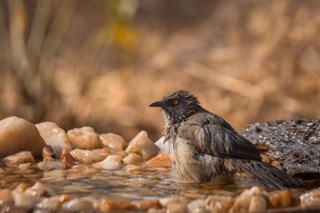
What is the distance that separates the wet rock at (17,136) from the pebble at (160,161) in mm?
702

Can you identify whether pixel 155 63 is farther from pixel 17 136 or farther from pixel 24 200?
pixel 24 200

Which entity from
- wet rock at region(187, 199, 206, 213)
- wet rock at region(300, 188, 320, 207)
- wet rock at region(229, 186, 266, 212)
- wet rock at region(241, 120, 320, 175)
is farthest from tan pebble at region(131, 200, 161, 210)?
wet rock at region(241, 120, 320, 175)

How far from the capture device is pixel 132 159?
5.18 metres

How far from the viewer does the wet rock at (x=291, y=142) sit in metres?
4.75

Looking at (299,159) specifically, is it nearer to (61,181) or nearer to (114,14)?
(61,181)

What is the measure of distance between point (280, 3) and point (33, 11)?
4338mm

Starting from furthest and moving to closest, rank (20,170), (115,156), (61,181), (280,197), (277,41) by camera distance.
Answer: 1. (277,41)
2. (115,156)
3. (20,170)
4. (61,181)
5. (280,197)

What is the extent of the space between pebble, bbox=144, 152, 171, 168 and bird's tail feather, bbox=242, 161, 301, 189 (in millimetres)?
749

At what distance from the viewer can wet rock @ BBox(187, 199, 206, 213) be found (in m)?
3.47

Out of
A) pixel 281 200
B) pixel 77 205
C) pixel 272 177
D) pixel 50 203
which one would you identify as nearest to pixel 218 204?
pixel 281 200

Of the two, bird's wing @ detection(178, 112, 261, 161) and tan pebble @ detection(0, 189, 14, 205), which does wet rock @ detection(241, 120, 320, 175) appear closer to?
bird's wing @ detection(178, 112, 261, 161)

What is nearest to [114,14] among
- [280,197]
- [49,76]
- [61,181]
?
[49,76]

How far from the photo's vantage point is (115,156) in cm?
512

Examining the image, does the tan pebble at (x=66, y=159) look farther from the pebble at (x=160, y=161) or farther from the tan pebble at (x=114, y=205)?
the tan pebble at (x=114, y=205)
